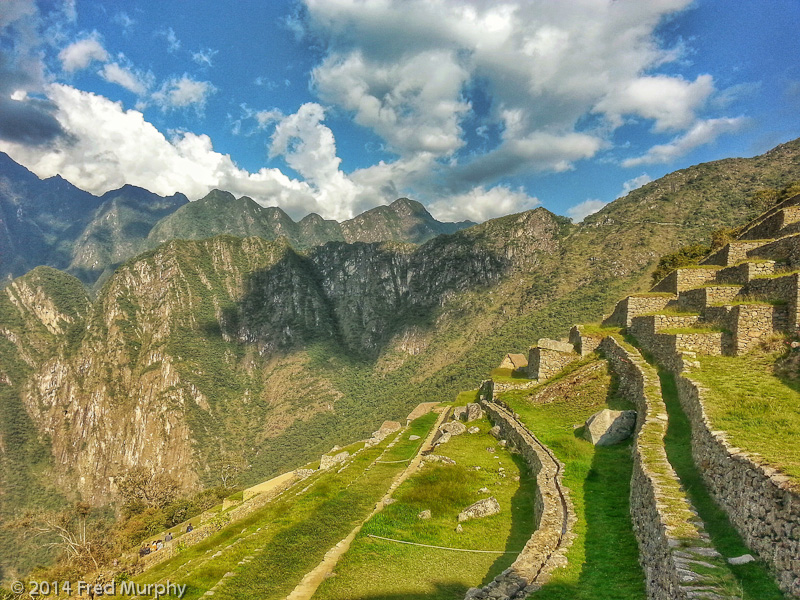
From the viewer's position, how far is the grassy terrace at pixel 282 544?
12438 mm

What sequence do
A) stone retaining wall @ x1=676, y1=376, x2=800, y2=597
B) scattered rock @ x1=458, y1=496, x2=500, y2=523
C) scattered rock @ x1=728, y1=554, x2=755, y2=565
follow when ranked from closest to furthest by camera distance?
stone retaining wall @ x1=676, y1=376, x2=800, y2=597 < scattered rock @ x1=728, y1=554, x2=755, y2=565 < scattered rock @ x1=458, y1=496, x2=500, y2=523

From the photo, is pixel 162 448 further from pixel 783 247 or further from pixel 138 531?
pixel 783 247

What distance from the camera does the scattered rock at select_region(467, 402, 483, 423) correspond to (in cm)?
2566

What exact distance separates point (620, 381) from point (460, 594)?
11.2 m

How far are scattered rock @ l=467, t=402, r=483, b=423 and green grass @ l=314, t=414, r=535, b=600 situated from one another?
8363 mm

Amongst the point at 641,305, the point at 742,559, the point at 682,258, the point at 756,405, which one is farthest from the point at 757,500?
the point at 682,258

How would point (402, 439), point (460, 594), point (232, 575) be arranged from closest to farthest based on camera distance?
point (460, 594), point (232, 575), point (402, 439)

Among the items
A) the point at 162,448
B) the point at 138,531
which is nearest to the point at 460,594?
the point at 138,531

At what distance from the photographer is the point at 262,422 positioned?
18812cm

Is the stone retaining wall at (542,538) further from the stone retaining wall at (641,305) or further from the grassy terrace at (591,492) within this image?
the stone retaining wall at (641,305)

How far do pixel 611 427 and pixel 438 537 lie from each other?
657 centimetres

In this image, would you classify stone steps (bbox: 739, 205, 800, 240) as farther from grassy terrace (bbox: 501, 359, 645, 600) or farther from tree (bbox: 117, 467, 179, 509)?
tree (bbox: 117, 467, 179, 509)

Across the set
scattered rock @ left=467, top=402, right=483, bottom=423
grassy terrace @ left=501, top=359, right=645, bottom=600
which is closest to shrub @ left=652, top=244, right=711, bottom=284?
grassy terrace @ left=501, top=359, right=645, bottom=600

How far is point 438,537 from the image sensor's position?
473 inches
